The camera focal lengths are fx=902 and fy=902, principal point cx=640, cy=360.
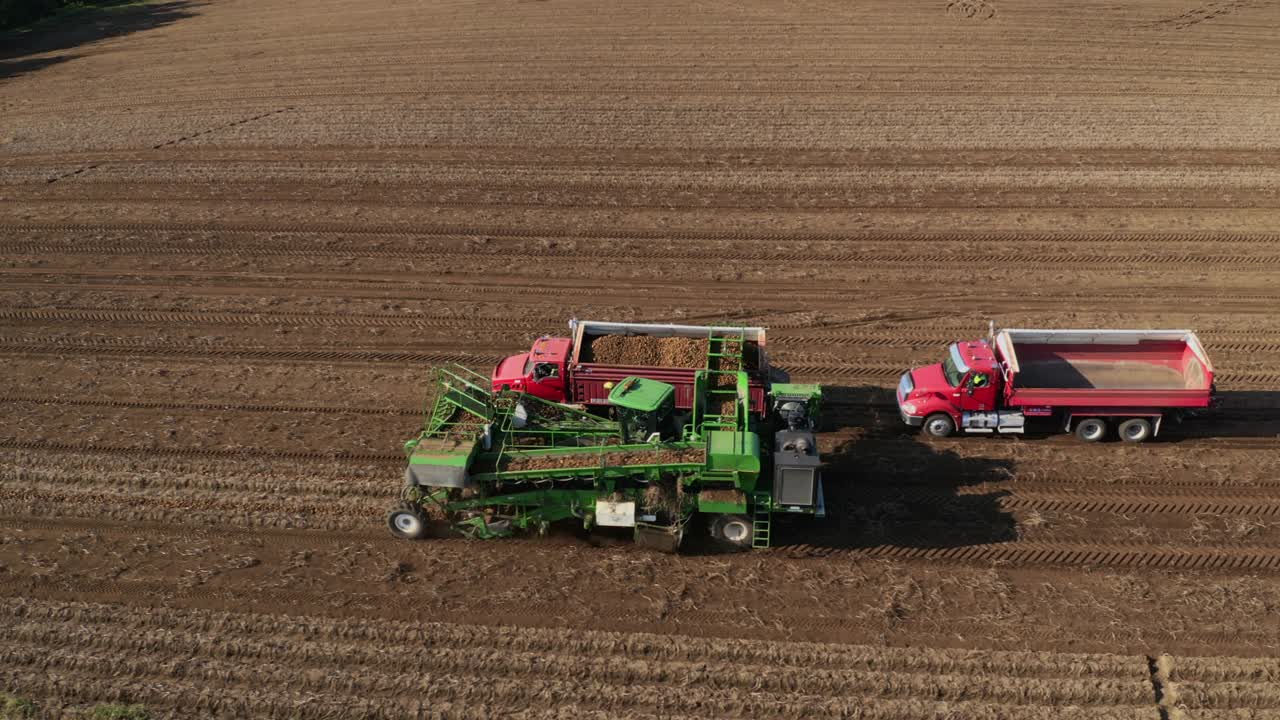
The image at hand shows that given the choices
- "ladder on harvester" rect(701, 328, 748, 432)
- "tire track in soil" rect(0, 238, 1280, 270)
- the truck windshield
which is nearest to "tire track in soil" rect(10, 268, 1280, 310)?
"tire track in soil" rect(0, 238, 1280, 270)

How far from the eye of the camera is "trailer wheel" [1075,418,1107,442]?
1484cm

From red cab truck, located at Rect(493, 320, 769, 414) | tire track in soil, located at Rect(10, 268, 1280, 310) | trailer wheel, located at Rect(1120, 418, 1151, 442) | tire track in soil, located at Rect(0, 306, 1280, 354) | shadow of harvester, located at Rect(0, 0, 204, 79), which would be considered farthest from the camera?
shadow of harvester, located at Rect(0, 0, 204, 79)

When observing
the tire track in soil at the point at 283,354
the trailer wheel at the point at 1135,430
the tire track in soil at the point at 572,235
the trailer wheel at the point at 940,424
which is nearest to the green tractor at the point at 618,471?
the trailer wheel at the point at 940,424

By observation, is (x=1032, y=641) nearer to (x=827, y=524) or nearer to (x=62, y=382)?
(x=827, y=524)

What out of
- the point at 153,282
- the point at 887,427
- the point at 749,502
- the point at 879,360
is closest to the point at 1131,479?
the point at 887,427

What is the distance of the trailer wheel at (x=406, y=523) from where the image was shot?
1279cm

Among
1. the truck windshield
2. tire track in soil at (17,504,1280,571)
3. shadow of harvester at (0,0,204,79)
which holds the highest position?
shadow of harvester at (0,0,204,79)

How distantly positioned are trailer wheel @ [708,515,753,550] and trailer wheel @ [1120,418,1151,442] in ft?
22.8

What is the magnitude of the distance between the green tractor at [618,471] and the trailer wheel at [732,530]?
0.05ft

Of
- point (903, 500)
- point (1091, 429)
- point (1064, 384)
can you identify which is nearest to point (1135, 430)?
point (1091, 429)

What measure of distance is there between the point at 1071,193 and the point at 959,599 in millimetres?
16299

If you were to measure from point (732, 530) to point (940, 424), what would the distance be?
471 centimetres

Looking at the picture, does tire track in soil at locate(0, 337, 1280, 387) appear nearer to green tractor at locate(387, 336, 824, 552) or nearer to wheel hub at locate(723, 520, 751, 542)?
green tractor at locate(387, 336, 824, 552)

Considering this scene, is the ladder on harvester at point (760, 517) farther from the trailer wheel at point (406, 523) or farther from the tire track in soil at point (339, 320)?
the tire track in soil at point (339, 320)
